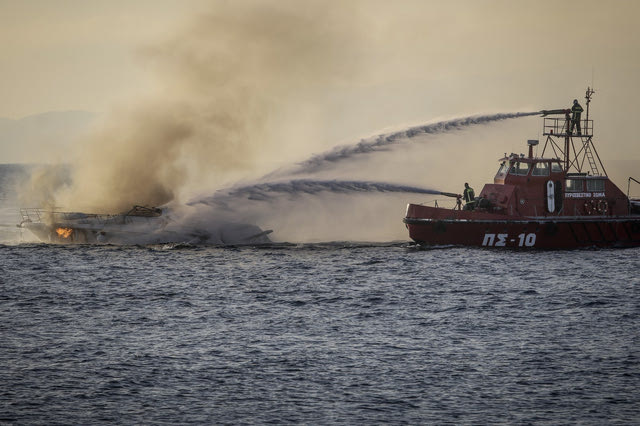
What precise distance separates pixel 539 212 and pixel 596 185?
5.21 m

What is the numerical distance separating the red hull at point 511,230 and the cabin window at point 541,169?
323 centimetres

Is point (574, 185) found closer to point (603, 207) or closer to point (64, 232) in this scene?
point (603, 207)

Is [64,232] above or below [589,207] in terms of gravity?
below

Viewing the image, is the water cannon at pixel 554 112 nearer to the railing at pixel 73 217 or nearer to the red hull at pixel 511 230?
the red hull at pixel 511 230

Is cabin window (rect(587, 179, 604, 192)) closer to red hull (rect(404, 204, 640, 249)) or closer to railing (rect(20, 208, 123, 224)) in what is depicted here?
red hull (rect(404, 204, 640, 249))

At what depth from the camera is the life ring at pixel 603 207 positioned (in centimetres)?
5284

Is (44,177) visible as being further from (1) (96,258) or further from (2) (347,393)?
(2) (347,393)

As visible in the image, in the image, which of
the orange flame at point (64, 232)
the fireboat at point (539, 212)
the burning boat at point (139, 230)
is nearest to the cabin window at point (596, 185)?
the fireboat at point (539, 212)

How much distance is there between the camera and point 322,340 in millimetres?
29188

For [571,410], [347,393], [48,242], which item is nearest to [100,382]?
[347,393]

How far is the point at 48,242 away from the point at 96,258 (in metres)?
9.03

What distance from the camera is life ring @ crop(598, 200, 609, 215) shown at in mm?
52844

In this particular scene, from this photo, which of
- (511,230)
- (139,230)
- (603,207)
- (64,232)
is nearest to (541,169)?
(511,230)

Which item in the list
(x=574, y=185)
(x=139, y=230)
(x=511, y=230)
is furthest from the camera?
(x=139, y=230)
